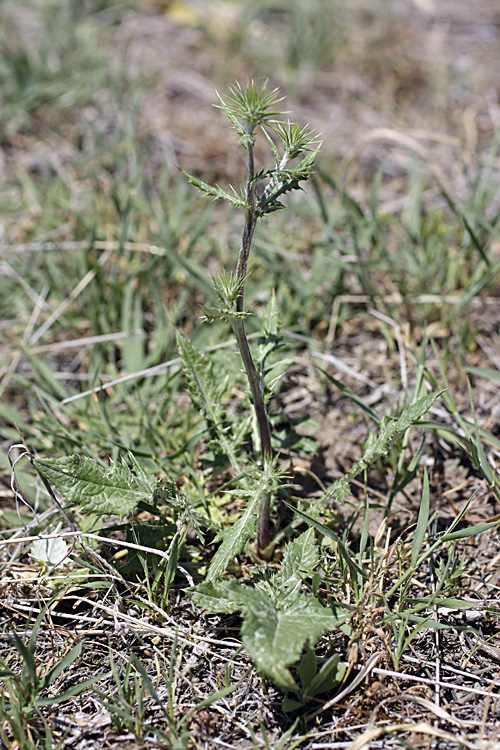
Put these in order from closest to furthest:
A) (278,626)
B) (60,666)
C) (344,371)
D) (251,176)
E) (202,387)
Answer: (251,176)
(278,626)
(60,666)
(202,387)
(344,371)

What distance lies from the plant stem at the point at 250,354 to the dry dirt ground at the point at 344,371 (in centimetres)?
32

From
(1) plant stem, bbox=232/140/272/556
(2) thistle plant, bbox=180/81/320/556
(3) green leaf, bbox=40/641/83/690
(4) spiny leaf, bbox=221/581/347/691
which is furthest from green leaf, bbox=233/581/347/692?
(2) thistle plant, bbox=180/81/320/556

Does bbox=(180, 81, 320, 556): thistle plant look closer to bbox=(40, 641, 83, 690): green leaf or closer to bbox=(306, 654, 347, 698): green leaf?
bbox=(306, 654, 347, 698): green leaf

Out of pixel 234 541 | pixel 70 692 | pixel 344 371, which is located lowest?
pixel 70 692

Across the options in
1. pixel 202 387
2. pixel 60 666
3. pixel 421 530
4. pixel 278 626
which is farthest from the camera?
pixel 202 387

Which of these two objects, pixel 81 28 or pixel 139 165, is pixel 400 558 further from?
pixel 81 28

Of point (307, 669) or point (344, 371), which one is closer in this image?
point (307, 669)

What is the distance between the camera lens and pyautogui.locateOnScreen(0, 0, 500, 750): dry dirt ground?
1.71 meters

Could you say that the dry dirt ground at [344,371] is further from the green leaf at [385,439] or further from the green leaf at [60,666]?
the green leaf at [385,439]

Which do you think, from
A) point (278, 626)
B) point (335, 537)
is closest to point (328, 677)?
point (278, 626)

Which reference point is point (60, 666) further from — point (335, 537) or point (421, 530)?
point (421, 530)

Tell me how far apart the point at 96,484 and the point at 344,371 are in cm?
126

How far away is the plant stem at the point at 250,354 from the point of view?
1.56 meters

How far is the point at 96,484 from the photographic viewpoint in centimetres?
186
